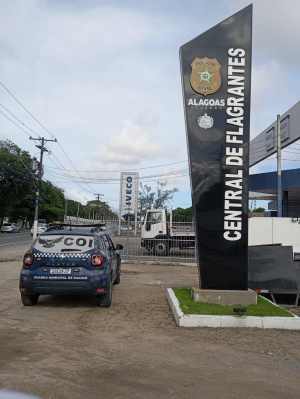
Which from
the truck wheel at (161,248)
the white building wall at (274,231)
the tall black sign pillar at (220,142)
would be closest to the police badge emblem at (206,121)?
the tall black sign pillar at (220,142)

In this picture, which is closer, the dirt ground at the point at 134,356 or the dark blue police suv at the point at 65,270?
→ the dirt ground at the point at 134,356

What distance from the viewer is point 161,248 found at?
17984 millimetres

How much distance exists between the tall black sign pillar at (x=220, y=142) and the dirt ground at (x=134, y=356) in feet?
5.24

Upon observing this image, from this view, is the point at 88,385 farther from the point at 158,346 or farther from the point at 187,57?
the point at 187,57

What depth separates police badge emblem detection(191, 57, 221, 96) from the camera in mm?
7641

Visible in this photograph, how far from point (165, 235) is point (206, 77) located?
11.5 meters

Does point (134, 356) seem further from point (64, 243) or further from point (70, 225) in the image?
point (70, 225)

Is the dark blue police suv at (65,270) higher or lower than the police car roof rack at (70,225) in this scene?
lower

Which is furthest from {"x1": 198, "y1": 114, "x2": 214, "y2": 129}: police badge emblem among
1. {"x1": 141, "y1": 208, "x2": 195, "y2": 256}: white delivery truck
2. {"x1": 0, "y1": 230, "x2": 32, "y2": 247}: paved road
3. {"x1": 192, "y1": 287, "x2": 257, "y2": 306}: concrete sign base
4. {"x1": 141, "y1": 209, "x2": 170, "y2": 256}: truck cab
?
{"x1": 0, "y1": 230, "x2": 32, "y2": 247}: paved road

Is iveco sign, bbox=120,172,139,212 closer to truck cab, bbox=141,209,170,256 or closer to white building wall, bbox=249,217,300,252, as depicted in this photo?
truck cab, bbox=141,209,170,256

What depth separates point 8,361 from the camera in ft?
14.5

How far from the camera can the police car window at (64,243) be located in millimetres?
7379

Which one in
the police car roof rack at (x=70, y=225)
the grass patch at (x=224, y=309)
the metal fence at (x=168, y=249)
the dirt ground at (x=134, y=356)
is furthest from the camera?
the metal fence at (x=168, y=249)

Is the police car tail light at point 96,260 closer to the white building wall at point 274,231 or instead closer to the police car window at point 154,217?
the white building wall at point 274,231
